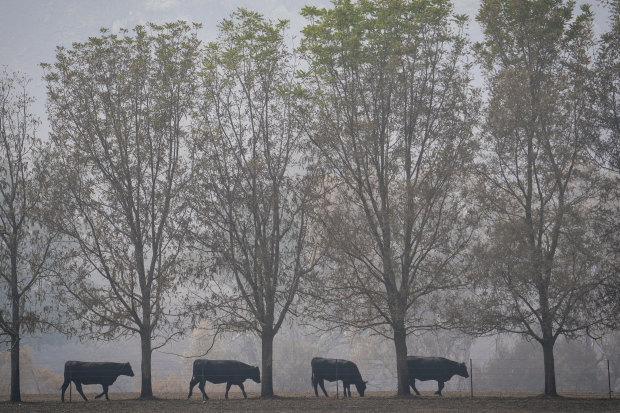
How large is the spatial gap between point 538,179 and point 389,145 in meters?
6.48

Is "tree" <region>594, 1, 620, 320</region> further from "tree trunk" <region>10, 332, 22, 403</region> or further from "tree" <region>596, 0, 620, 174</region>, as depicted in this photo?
"tree trunk" <region>10, 332, 22, 403</region>

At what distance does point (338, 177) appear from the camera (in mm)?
27453

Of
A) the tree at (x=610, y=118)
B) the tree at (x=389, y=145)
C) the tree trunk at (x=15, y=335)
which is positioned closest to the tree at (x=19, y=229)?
the tree trunk at (x=15, y=335)

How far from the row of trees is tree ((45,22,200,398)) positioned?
0.09 metres

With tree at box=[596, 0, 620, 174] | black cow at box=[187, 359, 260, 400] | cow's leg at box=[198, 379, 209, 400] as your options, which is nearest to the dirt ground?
cow's leg at box=[198, 379, 209, 400]

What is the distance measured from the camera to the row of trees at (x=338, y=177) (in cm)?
2520

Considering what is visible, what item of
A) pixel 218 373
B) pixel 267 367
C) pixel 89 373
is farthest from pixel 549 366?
pixel 89 373

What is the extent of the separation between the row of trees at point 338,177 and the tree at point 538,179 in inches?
3.7

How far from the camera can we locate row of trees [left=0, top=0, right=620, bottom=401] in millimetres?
25203

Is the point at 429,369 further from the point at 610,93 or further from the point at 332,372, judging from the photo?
the point at 610,93

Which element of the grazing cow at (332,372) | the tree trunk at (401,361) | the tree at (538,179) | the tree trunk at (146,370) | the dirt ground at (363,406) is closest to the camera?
the dirt ground at (363,406)

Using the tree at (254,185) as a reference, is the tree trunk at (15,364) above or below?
below

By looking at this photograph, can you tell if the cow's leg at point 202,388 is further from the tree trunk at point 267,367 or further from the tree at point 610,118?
the tree at point 610,118

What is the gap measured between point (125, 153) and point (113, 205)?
226cm
